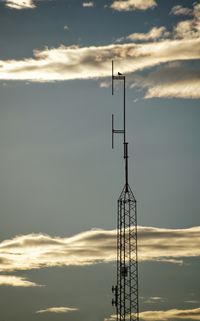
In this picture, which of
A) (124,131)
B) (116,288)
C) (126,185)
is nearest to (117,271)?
(116,288)

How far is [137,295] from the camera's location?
120062mm

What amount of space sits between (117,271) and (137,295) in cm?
408

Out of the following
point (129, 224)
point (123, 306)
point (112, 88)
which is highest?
point (112, 88)

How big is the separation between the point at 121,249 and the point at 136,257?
2989 mm

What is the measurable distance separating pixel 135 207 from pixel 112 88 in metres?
15.6

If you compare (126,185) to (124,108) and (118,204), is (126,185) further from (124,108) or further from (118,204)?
(124,108)

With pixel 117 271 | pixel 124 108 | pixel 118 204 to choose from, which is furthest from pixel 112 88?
pixel 117 271

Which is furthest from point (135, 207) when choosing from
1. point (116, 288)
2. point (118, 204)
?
point (116, 288)

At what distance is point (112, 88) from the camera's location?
12269 cm

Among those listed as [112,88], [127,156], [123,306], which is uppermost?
[112,88]

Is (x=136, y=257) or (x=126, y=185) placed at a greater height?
(x=126, y=185)

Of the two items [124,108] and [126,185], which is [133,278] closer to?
[126,185]

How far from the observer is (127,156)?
12450 cm

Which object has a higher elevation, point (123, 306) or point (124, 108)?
point (124, 108)
